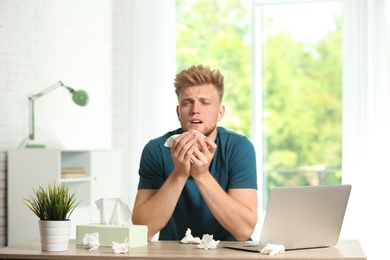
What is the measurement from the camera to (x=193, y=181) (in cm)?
318

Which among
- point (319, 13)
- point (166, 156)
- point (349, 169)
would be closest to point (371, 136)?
point (349, 169)

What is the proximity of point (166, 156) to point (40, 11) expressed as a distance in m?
2.34

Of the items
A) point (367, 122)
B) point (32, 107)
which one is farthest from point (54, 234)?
point (367, 122)

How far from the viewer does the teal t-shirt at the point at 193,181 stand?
10.4 feet

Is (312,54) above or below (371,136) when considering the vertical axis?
above

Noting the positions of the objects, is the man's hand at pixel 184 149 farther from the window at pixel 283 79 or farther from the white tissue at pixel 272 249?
the window at pixel 283 79

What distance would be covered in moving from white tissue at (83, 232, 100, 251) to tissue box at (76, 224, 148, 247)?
4 centimetres

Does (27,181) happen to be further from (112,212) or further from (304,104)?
(304,104)

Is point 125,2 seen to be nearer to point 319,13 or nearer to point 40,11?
point 40,11

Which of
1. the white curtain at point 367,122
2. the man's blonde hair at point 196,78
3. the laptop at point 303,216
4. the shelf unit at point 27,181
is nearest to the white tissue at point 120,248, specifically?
the laptop at point 303,216

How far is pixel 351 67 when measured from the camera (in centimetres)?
563

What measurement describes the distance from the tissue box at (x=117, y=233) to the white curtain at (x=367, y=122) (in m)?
3.08

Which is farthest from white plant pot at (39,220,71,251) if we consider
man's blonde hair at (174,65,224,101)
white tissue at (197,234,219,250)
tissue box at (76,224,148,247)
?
man's blonde hair at (174,65,224,101)

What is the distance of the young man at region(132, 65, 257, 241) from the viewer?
300 cm
